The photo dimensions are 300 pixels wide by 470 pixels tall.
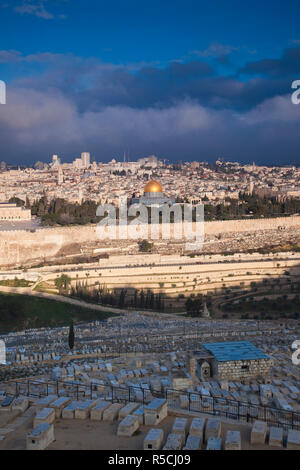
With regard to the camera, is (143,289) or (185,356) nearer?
(185,356)

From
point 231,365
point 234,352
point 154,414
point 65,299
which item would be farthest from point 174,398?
point 65,299

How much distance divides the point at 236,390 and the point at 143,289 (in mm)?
12222

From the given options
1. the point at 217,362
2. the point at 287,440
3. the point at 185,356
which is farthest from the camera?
the point at 185,356

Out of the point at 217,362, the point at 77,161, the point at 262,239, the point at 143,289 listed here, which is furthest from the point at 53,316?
the point at 77,161

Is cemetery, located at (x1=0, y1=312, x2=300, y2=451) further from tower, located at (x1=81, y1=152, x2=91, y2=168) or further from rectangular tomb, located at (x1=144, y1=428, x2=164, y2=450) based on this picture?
tower, located at (x1=81, y1=152, x2=91, y2=168)

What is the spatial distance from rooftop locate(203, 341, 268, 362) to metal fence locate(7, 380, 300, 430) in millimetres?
1512

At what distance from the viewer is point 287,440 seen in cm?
565

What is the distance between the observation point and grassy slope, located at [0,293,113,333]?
655 inches

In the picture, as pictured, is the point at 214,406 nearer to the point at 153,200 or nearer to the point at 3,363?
the point at 3,363

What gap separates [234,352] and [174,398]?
2.21 m

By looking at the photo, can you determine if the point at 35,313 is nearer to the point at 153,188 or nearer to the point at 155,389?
the point at 155,389

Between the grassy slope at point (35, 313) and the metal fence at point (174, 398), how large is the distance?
7.31m

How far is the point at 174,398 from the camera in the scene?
8266 millimetres

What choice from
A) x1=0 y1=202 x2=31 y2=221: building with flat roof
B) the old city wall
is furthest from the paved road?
x1=0 y1=202 x2=31 y2=221: building with flat roof
